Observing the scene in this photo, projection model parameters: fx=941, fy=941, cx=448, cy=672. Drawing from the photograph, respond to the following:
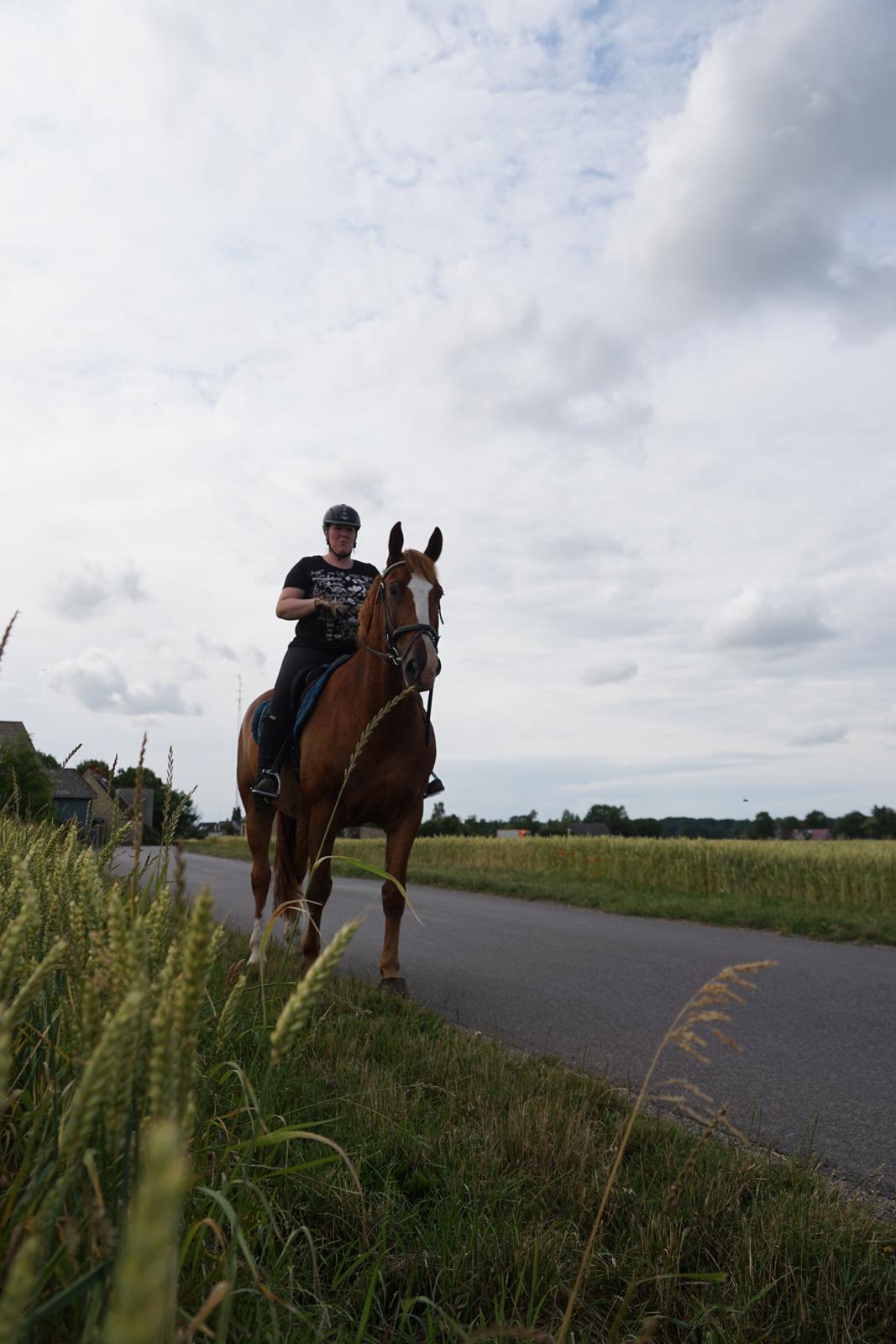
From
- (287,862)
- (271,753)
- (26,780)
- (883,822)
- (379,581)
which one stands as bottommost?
(287,862)

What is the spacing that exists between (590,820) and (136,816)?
94311 millimetres

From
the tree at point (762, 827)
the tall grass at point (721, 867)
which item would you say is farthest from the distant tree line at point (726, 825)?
the tall grass at point (721, 867)

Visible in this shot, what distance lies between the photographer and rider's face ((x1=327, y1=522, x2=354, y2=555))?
7.45 m

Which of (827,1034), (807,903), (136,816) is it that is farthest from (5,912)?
(807,903)

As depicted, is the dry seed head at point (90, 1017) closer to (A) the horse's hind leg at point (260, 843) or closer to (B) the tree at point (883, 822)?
(A) the horse's hind leg at point (260, 843)

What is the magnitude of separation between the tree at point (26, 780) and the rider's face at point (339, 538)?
267 cm

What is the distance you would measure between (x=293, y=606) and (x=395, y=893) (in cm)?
227

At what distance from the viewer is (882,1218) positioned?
2.94 m

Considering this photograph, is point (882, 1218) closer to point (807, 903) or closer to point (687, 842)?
point (807, 903)

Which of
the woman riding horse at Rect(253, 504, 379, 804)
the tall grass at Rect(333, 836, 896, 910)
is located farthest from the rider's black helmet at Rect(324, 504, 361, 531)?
the tall grass at Rect(333, 836, 896, 910)

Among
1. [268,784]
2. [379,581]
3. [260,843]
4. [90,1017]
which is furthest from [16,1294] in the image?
[260,843]

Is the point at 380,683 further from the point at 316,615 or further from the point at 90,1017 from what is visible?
the point at 90,1017

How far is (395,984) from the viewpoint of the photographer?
6016mm

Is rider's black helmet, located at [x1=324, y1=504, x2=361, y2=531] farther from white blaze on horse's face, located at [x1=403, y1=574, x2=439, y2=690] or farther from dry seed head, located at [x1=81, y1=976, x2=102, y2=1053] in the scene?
dry seed head, located at [x1=81, y1=976, x2=102, y2=1053]
